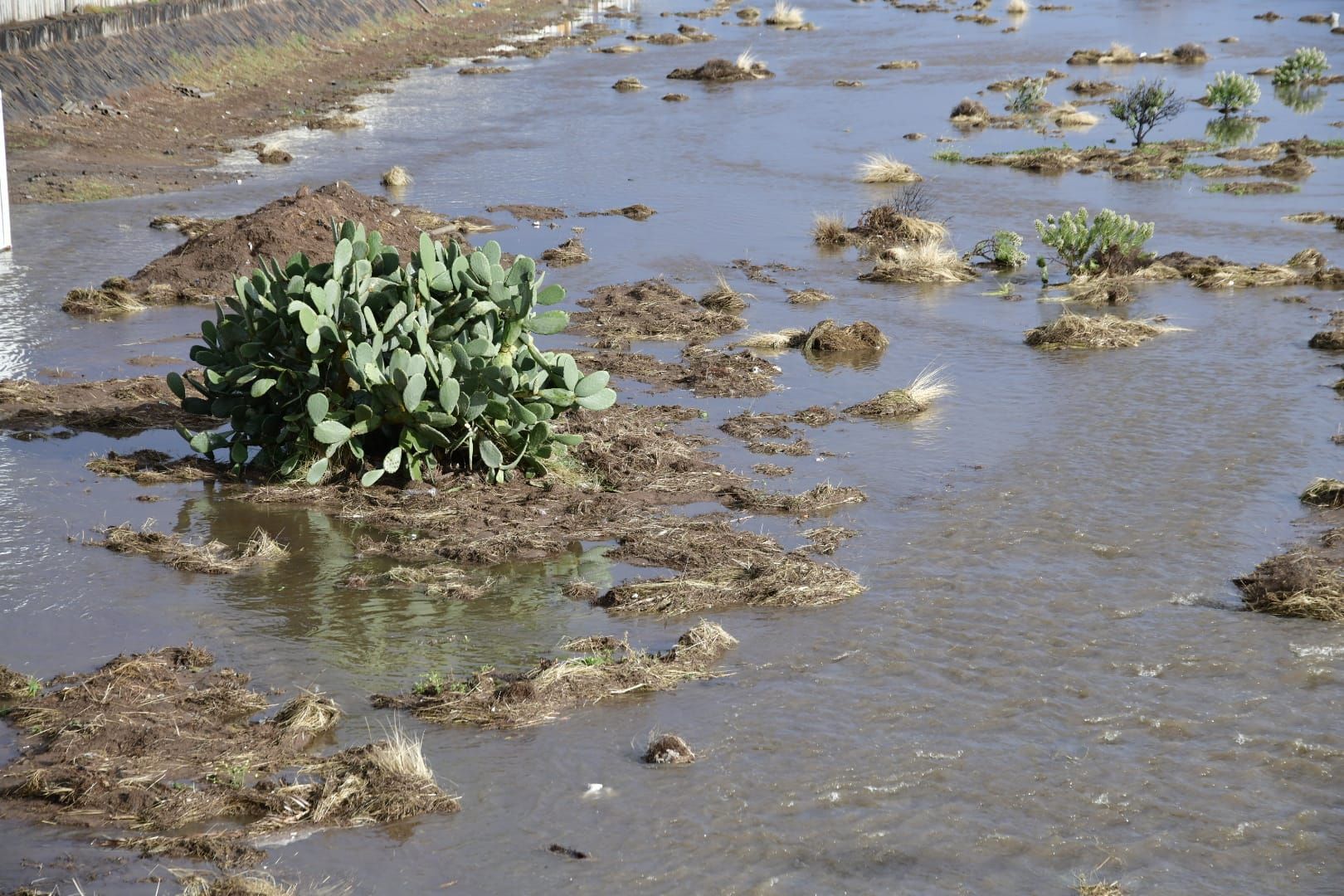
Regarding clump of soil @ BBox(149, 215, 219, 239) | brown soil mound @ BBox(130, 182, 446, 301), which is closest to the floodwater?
clump of soil @ BBox(149, 215, 219, 239)

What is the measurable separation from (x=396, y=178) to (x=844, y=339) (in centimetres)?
1043

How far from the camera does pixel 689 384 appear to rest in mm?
12477

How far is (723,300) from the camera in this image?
15.1 meters

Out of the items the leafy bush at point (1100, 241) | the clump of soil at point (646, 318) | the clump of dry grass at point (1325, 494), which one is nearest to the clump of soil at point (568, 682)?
the clump of dry grass at point (1325, 494)

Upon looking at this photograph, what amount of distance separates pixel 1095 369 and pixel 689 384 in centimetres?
385

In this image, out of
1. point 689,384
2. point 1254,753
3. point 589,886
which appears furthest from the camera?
point 689,384

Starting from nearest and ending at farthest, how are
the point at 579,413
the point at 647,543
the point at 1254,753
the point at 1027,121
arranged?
the point at 1254,753 → the point at 647,543 → the point at 579,413 → the point at 1027,121

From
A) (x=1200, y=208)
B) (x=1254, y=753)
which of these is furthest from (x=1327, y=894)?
(x=1200, y=208)

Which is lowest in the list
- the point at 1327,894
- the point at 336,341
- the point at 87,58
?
the point at 1327,894

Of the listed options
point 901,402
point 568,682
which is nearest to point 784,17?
point 901,402

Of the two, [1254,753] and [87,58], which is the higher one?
[87,58]

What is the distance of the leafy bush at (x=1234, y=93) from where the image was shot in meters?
29.3

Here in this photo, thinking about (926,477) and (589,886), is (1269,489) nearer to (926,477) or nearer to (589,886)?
(926,477)

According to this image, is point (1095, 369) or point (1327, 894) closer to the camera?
point (1327, 894)
